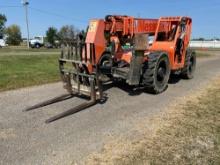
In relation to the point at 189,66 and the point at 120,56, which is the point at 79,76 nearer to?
the point at 120,56

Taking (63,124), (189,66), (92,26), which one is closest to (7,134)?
(63,124)

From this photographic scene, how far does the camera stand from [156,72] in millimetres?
8398

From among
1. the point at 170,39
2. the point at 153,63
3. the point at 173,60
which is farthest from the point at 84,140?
the point at 170,39

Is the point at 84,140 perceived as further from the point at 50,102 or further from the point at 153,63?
the point at 153,63

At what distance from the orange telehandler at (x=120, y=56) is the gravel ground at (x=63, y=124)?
32cm

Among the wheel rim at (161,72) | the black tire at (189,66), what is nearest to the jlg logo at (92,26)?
the wheel rim at (161,72)

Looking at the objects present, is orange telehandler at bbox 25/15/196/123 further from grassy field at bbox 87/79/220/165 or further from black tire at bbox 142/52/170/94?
grassy field at bbox 87/79/220/165

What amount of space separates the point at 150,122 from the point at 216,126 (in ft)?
3.93

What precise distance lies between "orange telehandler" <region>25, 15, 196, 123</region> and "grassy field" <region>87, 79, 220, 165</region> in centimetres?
171

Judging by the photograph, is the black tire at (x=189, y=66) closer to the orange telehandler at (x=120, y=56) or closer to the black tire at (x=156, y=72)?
the orange telehandler at (x=120, y=56)

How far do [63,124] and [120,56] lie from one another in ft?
12.1

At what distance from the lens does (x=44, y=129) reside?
544 cm

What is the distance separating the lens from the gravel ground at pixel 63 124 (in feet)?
14.7

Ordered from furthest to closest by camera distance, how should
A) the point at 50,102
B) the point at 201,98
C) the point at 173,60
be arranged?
1. the point at 173,60
2. the point at 201,98
3. the point at 50,102
